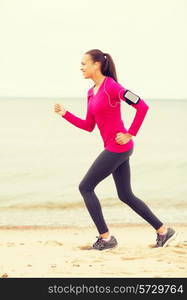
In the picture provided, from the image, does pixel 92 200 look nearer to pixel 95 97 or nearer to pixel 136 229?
pixel 95 97

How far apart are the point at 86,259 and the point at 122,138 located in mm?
1097

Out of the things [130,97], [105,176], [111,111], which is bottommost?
[105,176]

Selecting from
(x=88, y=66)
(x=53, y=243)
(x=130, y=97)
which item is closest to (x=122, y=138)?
(x=130, y=97)

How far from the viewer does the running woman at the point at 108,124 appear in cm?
519

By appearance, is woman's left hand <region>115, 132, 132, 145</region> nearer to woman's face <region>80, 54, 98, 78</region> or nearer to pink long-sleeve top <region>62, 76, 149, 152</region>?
pink long-sleeve top <region>62, 76, 149, 152</region>

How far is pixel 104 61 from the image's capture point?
5344mm

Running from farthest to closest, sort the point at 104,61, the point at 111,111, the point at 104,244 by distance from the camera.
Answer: the point at 104,244, the point at 104,61, the point at 111,111

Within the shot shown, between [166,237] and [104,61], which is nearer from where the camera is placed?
[104,61]

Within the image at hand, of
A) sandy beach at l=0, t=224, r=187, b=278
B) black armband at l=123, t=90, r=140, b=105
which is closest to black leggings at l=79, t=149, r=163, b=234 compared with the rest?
sandy beach at l=0, t=224, r=187, b=278

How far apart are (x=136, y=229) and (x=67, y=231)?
84 centimetres

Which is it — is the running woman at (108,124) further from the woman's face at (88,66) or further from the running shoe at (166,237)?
the running shoe at (166,237)

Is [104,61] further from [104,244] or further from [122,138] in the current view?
[104,244]

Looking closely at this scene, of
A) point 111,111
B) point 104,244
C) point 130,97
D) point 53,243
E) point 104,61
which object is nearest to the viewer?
point 130,97

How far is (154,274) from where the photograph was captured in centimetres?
495
